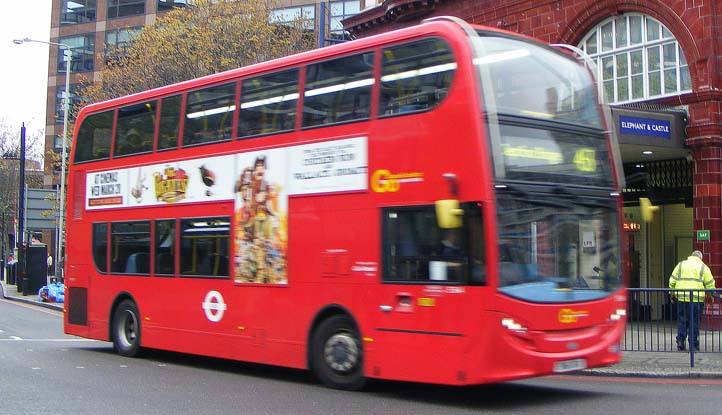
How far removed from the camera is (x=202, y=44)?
30.7m

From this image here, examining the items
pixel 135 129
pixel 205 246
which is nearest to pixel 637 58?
pixel 135 129

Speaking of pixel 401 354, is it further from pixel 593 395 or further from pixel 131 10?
pixel 131 10

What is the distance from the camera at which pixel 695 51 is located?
19438mm

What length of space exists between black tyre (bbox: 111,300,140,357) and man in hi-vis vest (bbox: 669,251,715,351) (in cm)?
917

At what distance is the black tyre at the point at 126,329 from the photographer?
1407cm

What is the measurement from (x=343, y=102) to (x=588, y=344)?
4.22 m

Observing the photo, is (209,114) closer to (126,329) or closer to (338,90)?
(338,90)

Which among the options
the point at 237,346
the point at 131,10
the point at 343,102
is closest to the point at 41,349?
the point at 237,346

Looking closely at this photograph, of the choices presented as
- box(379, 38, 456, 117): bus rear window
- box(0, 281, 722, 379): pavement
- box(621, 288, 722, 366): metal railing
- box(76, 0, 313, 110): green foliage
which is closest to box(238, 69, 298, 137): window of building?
box(379, 38, 456, 117): bus rear window

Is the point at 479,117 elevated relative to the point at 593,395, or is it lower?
elevated

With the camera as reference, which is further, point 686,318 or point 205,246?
point 686,318

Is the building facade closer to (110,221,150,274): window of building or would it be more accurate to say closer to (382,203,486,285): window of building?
(110,221,150,274): window of building

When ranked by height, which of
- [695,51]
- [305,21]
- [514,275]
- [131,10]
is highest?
[131,10]

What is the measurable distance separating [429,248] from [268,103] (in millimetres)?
3662
